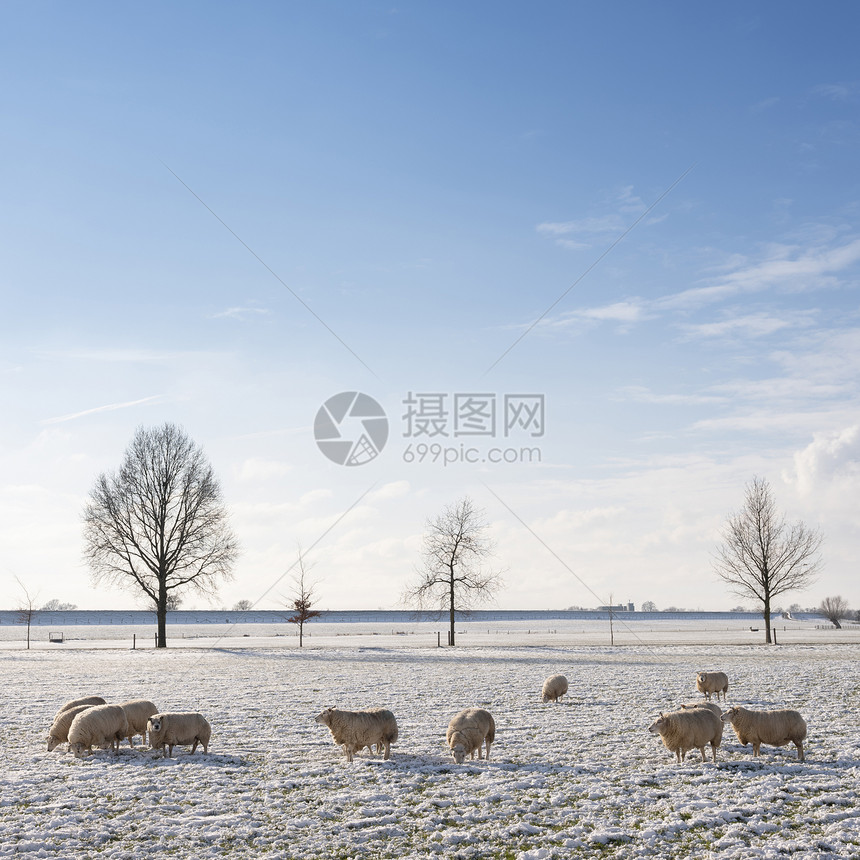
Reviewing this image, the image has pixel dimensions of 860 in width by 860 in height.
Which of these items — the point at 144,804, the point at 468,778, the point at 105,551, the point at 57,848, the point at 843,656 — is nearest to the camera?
the point at 57,848

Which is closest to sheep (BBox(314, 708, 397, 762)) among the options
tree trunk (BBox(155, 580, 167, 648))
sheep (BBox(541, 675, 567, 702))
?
sheep (BBox(541, 675, 567, 702))

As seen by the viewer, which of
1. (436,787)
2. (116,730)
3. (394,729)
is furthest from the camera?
(116,730)

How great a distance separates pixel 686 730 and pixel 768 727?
1.80 m

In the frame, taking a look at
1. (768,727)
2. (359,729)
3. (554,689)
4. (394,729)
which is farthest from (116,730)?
(768,727)

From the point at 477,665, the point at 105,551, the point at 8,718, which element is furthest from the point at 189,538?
the point at 8,718

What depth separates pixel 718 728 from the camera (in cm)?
1371

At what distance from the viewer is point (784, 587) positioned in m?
52.0

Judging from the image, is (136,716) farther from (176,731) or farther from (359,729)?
(359,729)

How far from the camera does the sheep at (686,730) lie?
1341cm

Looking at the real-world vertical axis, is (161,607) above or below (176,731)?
below

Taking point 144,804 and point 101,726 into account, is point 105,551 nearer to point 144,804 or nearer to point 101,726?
point 101,726

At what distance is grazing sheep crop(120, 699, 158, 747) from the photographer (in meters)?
15.4

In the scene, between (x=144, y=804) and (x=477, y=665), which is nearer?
(x=144, y=804)

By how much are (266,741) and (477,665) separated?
743 inches
